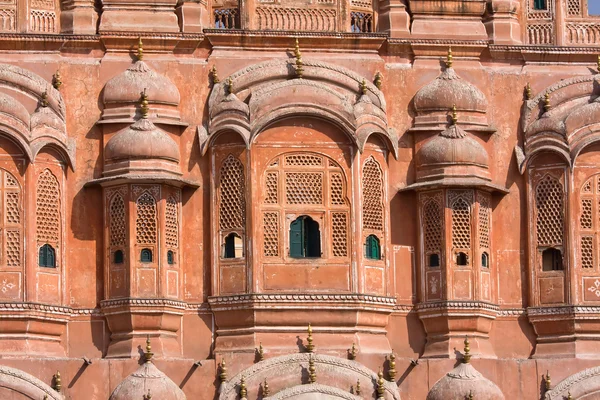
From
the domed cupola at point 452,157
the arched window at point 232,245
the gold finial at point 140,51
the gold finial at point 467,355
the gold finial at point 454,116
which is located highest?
the gold finial at point 140,51

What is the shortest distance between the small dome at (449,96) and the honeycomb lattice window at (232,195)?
261cm

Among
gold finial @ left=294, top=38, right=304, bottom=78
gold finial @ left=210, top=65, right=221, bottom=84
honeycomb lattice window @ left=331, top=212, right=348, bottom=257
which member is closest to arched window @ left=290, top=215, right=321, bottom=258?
honeycomb lattice window @ left=331, top=212, right=348, bottom=257

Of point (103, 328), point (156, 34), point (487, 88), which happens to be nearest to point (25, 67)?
point (156, 34)

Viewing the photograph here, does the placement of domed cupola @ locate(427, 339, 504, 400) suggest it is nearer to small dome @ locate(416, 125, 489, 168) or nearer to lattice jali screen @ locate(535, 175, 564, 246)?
lattice jali screen @ locate(535, 175, 564, 246)

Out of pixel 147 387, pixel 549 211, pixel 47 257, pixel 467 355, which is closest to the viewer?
pixel 147 387

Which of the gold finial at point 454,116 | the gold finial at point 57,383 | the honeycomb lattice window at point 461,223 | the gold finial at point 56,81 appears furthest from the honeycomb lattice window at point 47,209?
the gold finial at point 454,116

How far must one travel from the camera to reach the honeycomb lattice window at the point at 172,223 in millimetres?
27922

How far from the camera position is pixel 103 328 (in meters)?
27.9

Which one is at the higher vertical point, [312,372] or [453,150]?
[453,150]

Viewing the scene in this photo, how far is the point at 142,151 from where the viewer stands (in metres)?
27.8

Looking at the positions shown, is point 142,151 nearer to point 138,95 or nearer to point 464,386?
point 138,95

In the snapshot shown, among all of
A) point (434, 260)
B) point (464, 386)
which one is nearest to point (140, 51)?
point (434, 260)

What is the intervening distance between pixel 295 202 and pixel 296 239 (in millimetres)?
473

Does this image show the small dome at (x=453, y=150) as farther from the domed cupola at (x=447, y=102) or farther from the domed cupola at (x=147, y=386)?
the domed cupola at (x=147, y=386)
